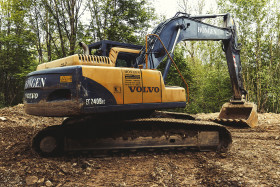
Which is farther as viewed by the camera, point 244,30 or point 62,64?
point 244,30

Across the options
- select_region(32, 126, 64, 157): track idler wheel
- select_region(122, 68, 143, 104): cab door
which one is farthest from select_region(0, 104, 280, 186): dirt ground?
select_region(122, 68, 143, 104): cab door

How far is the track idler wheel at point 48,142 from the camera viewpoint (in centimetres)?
342

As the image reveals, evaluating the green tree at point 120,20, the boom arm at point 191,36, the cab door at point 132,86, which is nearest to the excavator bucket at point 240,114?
the boom arm at point 191,36

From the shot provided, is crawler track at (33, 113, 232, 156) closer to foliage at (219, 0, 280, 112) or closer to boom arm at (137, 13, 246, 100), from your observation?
boom arm at (137, 13, 246, 100)

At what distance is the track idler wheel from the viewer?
3.42 m

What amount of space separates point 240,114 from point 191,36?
354 centimetres

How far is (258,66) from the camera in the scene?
15.6 m

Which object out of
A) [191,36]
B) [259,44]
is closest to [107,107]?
[191,36]

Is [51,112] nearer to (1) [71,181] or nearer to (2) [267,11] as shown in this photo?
(1) [71,181]

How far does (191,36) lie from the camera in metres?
5.93

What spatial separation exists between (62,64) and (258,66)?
51.0ft

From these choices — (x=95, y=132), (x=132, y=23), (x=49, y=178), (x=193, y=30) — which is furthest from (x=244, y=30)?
(x=49, y=178)

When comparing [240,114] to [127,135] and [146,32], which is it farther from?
[146,32]

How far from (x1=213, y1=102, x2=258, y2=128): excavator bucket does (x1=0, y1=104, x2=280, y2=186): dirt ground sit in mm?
2678
